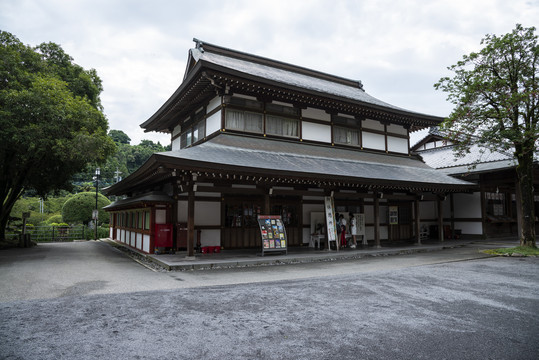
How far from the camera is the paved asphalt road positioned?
3756 millimetres

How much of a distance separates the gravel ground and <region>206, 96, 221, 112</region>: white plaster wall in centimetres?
802

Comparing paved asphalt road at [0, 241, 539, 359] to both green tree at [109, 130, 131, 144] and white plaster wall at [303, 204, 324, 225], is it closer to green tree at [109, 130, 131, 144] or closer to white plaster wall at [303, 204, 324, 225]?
white plaster wall at [303, 204, 324, 225]

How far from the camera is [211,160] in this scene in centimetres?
966

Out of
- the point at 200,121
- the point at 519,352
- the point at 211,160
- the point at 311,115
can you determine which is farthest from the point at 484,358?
the point at 200,121

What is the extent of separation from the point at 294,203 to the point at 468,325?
31.1 feet

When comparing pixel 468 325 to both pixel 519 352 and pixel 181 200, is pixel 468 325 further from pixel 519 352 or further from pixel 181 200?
pixel 181 200

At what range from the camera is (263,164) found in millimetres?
10820

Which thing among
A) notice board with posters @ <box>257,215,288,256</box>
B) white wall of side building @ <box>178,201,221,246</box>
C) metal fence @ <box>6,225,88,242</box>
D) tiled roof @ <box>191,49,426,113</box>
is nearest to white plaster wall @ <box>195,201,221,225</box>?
white wall of side building @ <box>178,201,221,246</box>

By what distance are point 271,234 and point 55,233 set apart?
1835cm

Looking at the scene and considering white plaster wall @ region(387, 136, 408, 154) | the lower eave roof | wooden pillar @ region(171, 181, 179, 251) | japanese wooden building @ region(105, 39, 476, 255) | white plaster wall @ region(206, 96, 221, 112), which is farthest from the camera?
white plaster wall @ region(387, 136, 408, 154)

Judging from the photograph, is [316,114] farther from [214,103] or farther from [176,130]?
[176,130]

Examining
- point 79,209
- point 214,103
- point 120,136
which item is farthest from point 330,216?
point 120,136

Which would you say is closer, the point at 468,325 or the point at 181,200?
the point at 468,325

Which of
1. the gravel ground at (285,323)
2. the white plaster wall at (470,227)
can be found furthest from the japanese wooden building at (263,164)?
the gravel ground at (285,323)
